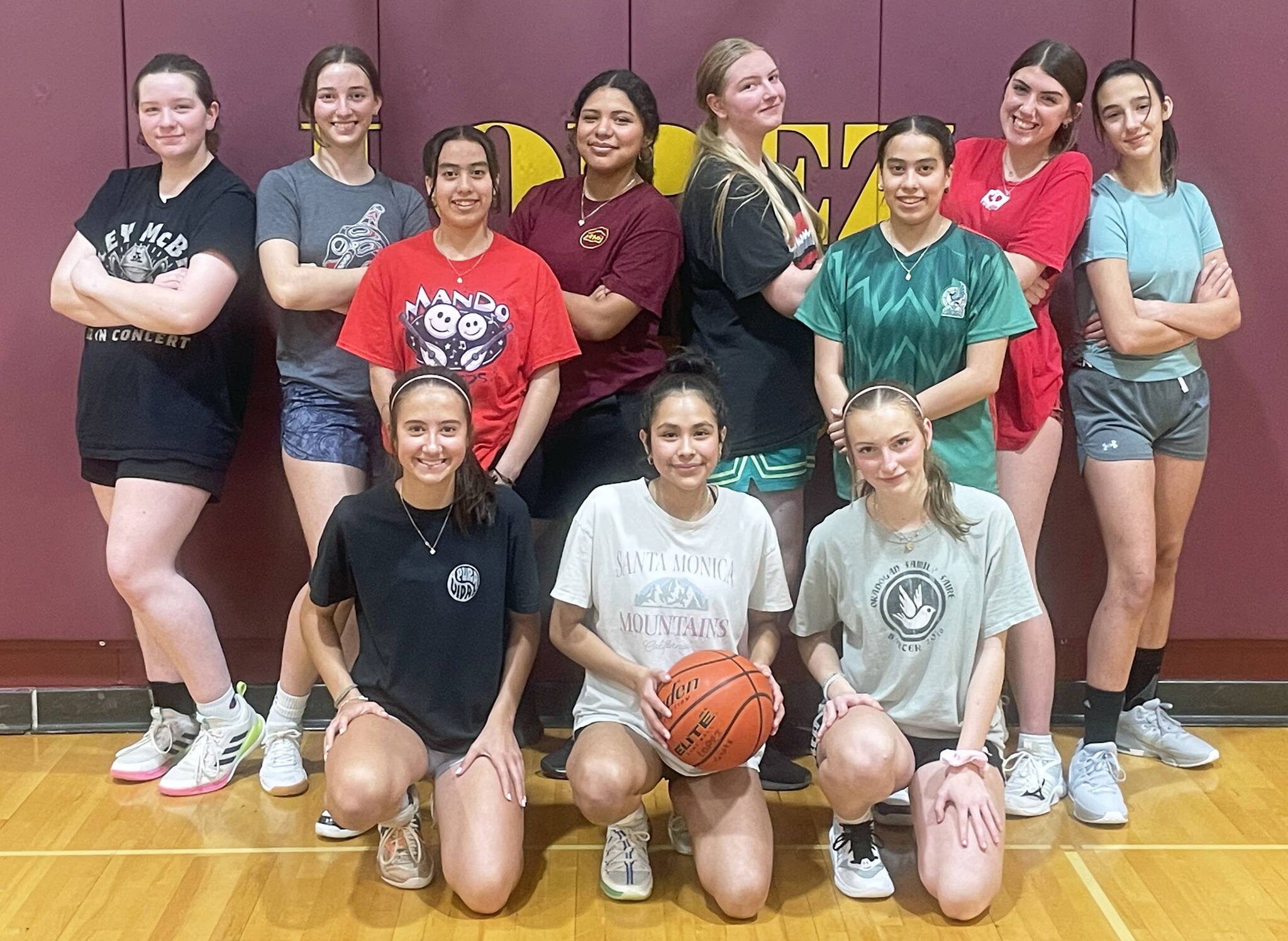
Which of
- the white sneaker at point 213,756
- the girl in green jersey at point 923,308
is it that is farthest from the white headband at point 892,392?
the white sneaker at point 213,756

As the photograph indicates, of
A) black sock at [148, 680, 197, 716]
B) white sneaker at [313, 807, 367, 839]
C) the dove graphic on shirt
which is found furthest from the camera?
black sock at [148, 680, 197, 716]

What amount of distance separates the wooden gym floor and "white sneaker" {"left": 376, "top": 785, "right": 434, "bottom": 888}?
0.03 metres

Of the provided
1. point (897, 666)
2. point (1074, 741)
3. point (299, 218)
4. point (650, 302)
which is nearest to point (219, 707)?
point (299, 218)

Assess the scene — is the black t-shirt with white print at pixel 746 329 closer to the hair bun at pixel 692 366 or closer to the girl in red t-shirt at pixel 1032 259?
the hair bun at pixel 692 366

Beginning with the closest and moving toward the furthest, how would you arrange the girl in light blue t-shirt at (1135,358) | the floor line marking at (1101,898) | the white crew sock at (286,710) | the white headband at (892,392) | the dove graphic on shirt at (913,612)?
the floor line marking at (1101,898) < the white headband at (892,392) < the dove graphic on shirt at (913,612) < the girl in light blue t-shirt at (1135,358) < the white crew sock at (286,710)

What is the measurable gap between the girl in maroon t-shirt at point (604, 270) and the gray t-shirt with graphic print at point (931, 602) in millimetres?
743

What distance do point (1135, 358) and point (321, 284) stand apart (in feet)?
7.08

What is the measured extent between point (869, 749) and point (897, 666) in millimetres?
243

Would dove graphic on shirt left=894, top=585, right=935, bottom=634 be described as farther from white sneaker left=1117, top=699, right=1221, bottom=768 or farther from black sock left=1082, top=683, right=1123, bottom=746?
white sneaker left=1117, top=699, right=1221, bottom=768

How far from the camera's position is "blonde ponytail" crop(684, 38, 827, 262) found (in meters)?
3.31

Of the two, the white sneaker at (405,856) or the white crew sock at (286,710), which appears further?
the white crew sock at (286,710)

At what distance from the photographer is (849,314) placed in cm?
322

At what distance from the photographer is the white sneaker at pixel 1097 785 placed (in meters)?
3.34

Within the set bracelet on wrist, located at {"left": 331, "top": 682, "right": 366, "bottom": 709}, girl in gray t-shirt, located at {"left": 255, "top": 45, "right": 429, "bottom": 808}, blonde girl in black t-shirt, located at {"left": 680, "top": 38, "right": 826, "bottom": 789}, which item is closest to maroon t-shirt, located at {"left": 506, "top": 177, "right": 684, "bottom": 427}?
blonde girl in black t-shirt, located at {"left": 680, "top": 38, "right": 826, "bottom": 789}
